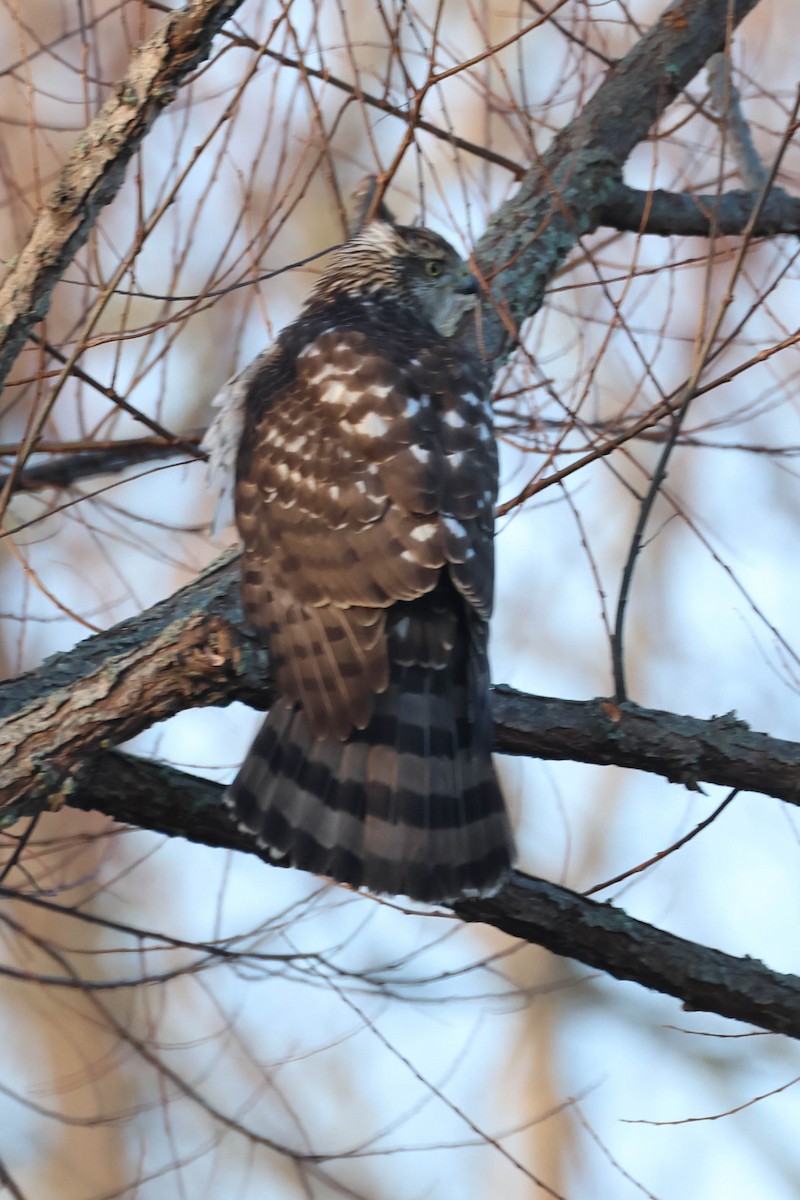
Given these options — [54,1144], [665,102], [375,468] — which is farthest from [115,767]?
[54,1144]

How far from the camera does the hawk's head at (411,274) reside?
402cm

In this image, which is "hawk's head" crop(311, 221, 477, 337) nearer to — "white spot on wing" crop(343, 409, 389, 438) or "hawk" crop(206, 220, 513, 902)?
"hawk" crop(206, 220, 513, 902)

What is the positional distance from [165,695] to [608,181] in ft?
8.71

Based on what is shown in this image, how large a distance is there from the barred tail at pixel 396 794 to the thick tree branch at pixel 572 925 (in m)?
0.29

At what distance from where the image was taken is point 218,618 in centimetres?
290

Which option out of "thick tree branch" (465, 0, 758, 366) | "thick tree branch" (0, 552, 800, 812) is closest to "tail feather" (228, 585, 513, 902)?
"thick tree branch" (0, 552, 800, 812)

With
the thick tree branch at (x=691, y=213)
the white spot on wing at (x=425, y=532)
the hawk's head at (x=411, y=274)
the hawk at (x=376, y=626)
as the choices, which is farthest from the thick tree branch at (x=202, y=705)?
the thick tree branch at (x=691, y=213)

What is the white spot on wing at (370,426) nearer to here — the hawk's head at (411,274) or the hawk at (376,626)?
the hawk at (376,626)

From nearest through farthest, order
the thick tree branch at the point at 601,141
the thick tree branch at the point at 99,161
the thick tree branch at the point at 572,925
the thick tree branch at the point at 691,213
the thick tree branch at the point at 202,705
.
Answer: the thick tree branch at the point at 99,161
the thick tree branch at the point at 202,705
the thick tree branch at the point at 572,925
the thick tree branch at the point at 601,141
the thick tree branch at the point at 691,213

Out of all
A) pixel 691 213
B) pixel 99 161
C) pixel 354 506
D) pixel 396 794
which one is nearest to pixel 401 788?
pixel 396 794

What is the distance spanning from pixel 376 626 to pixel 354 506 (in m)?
0.27

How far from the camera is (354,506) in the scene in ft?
9.49

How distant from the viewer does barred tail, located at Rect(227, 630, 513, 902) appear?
2775 millimetres

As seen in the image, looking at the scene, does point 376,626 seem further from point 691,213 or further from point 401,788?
point 691,213
